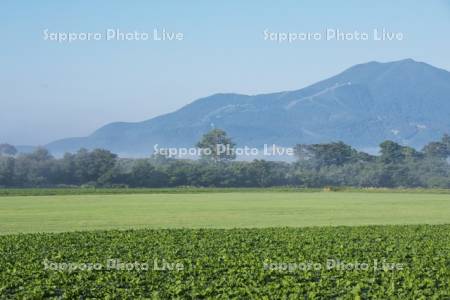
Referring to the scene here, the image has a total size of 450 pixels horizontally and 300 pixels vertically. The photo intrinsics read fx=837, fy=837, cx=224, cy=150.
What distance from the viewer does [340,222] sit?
36.7m

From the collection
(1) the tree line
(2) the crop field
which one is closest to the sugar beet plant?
(2) the crop field

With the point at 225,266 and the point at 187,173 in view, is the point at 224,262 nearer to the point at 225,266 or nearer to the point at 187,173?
the point at 225,266

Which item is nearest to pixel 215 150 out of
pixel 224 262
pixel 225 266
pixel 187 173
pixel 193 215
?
pixel 187 173

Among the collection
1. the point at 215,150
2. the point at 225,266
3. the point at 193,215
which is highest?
the point at 215,150

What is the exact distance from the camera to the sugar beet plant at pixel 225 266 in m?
15.4

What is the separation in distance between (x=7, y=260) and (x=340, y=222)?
20.0m

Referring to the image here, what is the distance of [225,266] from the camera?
1855 centimetres

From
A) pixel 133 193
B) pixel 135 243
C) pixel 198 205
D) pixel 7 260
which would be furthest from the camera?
pixel 133 193

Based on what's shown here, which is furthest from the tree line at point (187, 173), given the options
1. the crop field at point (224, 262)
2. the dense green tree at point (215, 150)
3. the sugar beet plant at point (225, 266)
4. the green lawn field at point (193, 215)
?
the sugar beet plant at point (225, 266)

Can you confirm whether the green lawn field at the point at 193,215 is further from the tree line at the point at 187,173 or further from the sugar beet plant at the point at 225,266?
the tree line at the point at 187,173

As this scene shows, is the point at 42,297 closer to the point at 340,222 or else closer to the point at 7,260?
the point at 7,260

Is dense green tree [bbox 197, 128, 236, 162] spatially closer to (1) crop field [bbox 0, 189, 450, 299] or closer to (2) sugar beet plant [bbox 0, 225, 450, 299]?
(1) crop field [bbox 0, 189, 450, 299]

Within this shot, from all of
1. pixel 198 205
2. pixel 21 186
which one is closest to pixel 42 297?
pixel 198 205

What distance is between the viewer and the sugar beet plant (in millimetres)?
15445
